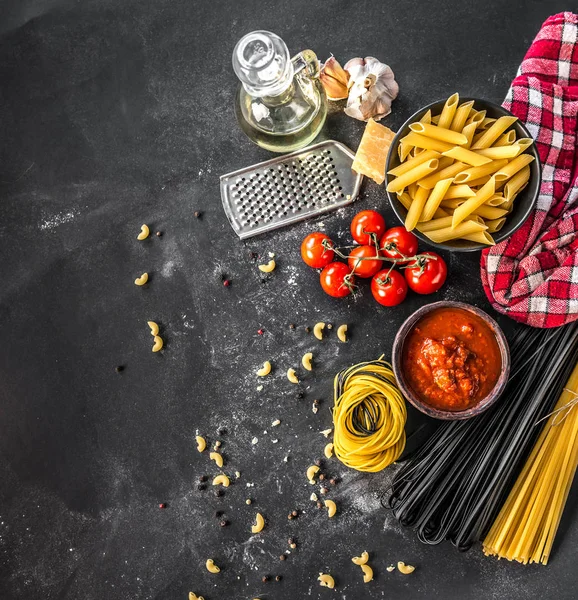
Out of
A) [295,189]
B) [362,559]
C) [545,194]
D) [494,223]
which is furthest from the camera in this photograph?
[295,189]

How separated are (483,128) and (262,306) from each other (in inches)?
44.8

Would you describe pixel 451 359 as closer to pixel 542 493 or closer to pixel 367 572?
pixel 542 493

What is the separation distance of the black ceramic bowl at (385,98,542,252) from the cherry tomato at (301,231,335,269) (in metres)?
0.37

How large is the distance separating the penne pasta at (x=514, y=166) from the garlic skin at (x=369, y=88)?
0.64 meters

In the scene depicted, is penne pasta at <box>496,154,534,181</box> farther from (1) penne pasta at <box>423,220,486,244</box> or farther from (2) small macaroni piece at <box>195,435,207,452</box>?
(2) small macaroni piece at <box>195,435,207,452</box>

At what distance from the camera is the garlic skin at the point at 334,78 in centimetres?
269

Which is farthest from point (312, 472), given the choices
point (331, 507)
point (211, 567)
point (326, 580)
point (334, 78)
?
point (334, 78)

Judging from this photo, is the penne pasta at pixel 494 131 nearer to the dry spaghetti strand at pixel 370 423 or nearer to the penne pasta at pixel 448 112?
the penne pasta at pixel 448 112

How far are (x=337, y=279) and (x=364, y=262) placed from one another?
13 centimetres

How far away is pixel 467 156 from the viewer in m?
2.31

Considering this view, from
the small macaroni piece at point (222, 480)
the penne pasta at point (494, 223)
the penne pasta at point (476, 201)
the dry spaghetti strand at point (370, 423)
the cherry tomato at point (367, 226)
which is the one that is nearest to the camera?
the penne pasta at point (476, 201)

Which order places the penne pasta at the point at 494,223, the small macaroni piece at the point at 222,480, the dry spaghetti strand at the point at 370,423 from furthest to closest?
the small macaroni piece at the point at 222,480
the dry spaghetti strand at the point at 370,423
the penne pasta at the point at 494,223

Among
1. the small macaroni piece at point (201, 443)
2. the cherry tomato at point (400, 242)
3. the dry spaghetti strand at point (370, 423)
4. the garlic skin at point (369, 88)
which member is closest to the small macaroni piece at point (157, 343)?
the small macaroni piece at point (201, 443)

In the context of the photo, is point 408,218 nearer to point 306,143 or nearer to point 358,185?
point 358,185
